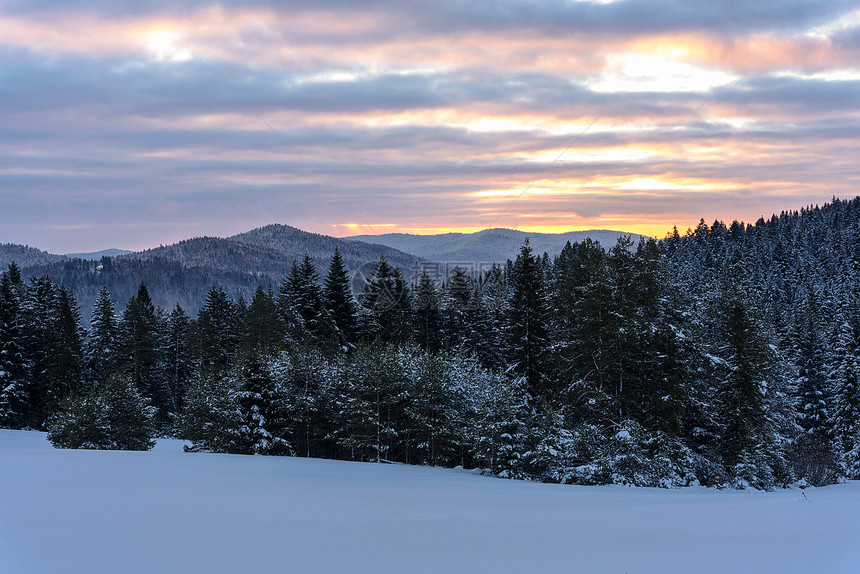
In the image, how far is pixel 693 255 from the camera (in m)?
185

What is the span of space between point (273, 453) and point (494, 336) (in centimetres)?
3256

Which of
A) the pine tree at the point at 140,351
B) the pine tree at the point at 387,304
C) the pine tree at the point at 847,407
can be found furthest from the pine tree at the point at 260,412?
the pine tree at the point at 847,407

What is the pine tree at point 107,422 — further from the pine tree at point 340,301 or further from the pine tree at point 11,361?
the pine tree at point 340,301

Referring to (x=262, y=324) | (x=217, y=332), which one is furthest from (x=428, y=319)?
(x=217, y=332)

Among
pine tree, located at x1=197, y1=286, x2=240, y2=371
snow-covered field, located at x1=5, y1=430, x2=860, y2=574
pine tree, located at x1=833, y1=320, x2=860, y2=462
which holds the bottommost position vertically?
pine tree, located at x1=833, y1=320, x2=860, y2=462

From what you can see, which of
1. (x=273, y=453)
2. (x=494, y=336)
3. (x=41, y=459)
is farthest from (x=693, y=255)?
(x=41, y=459)

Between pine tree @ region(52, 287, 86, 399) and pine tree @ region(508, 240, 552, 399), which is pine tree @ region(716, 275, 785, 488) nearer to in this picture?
pine tree @ region(508, 240, 552, 399)

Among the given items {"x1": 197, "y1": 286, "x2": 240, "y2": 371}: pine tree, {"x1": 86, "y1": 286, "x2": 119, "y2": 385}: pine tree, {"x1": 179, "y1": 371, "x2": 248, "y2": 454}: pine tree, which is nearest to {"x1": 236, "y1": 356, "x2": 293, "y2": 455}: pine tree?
{"x1": 179, "y1": 371, "x2": 248, "y2": 454}: pine tree

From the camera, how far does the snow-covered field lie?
7.42 metres

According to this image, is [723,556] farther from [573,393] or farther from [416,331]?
[416,331]

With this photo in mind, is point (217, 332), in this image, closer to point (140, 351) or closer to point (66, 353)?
point (140, 351)

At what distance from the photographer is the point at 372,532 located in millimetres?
9414

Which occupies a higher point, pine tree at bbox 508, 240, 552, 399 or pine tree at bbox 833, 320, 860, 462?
pine tree at bbox 508, 240, 552, 399

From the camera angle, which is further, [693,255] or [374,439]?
[693,255]
